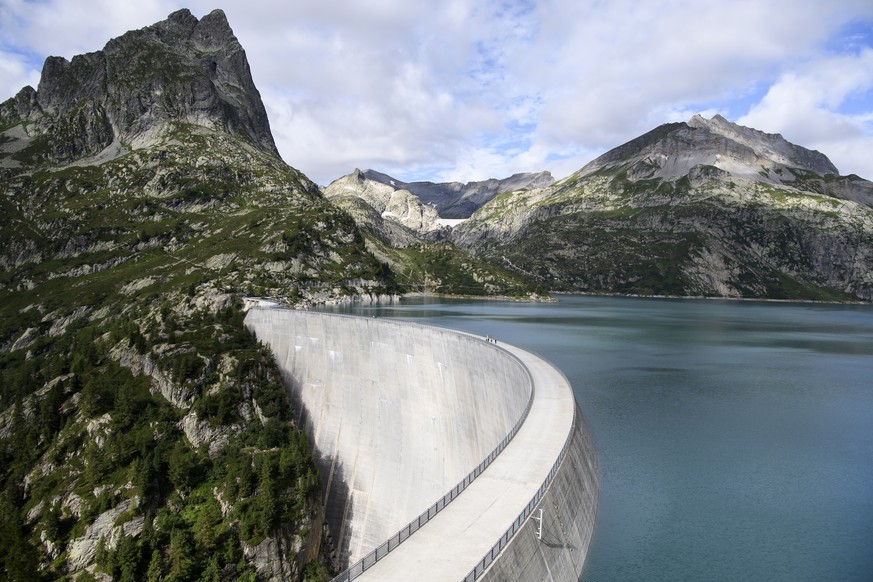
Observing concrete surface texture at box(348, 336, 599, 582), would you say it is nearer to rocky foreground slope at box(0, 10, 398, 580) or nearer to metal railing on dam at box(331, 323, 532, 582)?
metal railing on dam at box(331, 323, 532, 582)

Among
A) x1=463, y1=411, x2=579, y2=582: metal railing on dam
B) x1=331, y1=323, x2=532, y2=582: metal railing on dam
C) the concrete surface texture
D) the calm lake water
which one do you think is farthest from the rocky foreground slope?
x1=463, y1=411, x2=579, y2=582: metal railing on dam

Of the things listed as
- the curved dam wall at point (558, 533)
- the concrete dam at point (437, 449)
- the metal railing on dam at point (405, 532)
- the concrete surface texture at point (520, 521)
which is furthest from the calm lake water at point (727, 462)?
the metal railing on dam at point (405, 532)

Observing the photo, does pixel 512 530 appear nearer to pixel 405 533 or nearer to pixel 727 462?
pixel 405 533

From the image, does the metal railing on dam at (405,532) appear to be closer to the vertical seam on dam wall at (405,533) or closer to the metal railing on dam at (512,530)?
the vertical seam on dam wall at (405,533)

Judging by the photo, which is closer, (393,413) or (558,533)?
(558,533)

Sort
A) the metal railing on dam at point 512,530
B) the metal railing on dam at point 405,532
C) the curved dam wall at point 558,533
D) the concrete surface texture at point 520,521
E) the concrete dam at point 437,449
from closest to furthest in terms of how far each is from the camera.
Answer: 1. the metal railing on dam at point 512,530
2. the metal railing on dam at point 405,532
3. the concrete surface texture at point 520,521
4. the curved dam wall at point 558,533
5. the concrete dam at point 437,449

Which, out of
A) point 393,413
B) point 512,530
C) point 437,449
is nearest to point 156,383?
point 393,413
